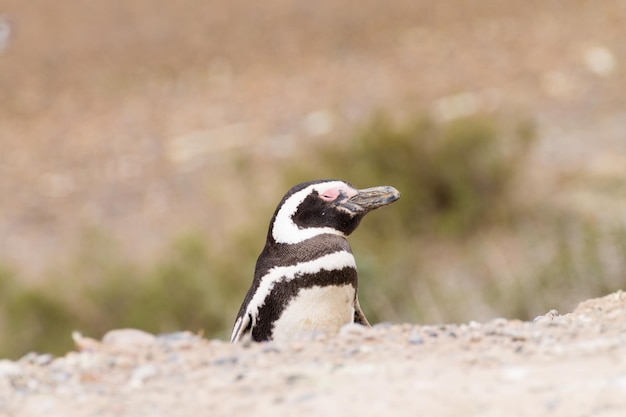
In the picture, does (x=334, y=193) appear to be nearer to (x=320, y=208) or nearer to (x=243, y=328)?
(x=320, y=208)

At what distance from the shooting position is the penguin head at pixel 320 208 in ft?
13.5

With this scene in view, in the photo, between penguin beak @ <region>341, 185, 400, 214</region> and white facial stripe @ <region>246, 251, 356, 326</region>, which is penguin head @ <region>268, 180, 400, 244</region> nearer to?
penguin beak @ <region>341, 185, 400, 214</region>

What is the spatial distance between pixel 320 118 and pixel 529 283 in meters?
7.73

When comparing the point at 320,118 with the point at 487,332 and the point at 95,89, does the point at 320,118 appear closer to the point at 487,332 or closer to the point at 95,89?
the point at 95,89

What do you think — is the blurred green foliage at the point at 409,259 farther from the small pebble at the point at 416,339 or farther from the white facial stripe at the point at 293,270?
the small pebble at the point at 416,339

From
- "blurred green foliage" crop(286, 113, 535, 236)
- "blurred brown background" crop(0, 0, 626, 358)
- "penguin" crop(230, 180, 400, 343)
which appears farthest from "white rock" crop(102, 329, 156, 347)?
"blurred green foliage" crop(286, 113, 535, 236)

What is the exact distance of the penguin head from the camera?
411 cm

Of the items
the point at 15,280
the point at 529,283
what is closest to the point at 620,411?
the point at 529,283

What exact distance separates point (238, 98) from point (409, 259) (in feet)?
23.3

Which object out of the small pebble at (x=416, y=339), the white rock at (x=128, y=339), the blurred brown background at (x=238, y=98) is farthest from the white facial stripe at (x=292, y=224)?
the blurred brown background at (x=238, y=98)

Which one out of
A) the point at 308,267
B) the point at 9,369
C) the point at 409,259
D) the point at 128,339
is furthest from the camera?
the point at 409,259

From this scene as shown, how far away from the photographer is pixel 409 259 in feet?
30.0

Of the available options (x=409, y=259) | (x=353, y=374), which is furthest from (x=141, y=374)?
(x=409, y=259)

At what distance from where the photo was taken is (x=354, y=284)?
13.5 feet
